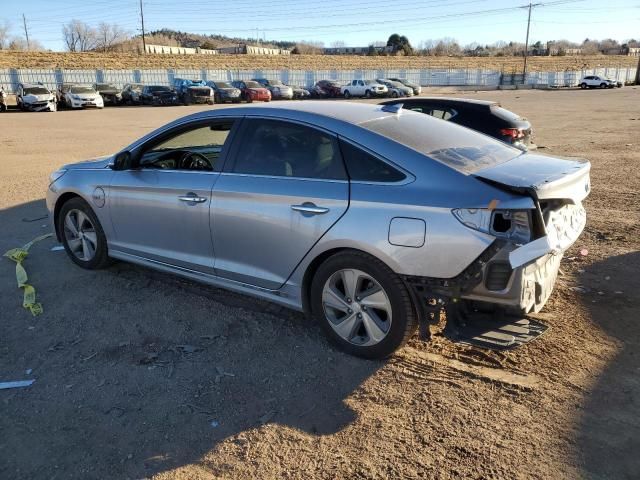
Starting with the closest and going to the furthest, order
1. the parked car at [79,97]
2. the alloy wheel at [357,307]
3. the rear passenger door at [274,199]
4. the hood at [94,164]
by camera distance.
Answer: the alloy wheel at [357,307] → the rear passenger door at [274,199] → the hood at [94,164] → the parked car at [79,97]

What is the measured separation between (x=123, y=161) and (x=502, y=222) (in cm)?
327

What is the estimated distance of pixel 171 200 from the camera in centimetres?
432

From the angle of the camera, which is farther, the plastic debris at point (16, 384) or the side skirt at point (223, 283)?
the side skirt at point (223, 283)

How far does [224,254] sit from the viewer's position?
4.08 metres

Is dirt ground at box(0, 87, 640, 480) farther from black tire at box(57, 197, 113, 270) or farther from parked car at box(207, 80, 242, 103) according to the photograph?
parked car at box(207, 80, 242, 103)

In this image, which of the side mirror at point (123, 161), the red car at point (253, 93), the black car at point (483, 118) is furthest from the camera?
the red car at point (253, 93)

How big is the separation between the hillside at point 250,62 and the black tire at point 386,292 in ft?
192

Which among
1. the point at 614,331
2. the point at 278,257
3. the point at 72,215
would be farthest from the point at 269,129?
the point at 614,331

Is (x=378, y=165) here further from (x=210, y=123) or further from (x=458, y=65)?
(x=458, y=65)

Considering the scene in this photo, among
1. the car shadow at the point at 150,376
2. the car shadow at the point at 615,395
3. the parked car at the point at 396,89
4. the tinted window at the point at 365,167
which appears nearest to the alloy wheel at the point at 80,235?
the car shadow at the point at 150,376

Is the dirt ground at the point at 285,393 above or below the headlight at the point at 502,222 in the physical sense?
below

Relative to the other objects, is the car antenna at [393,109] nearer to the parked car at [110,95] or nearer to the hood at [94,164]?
the hood at [94,164]

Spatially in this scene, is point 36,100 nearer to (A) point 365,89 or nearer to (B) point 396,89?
(A) point 365,89

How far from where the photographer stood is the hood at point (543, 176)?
308 centimetres
